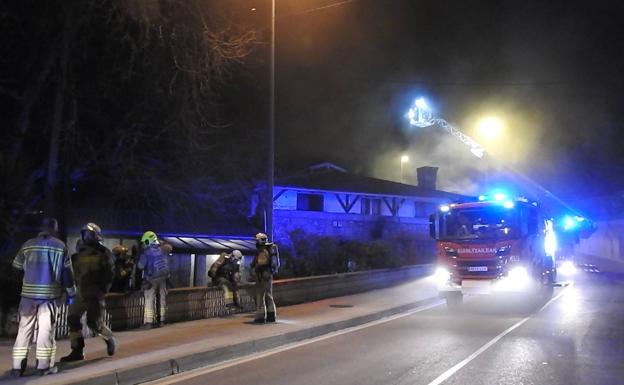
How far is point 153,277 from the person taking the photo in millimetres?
10469

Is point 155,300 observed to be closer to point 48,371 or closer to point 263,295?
point 263,295

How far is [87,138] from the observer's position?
14141mm

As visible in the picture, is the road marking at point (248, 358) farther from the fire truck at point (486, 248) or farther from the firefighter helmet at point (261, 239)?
the fire truck at point (486, 248)

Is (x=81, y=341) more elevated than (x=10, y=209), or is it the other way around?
(x=10, y=209)

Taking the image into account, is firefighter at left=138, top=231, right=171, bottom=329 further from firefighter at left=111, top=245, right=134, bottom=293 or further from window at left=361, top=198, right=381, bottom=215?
window at left=361, top=198, right=381, bottom=215

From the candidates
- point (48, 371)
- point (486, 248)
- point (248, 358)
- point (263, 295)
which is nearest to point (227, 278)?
point (263, 295)

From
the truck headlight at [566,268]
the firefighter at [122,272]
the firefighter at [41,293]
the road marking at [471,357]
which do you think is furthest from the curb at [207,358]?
the truck headlight at [566,268]

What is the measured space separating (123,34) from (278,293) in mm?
7194

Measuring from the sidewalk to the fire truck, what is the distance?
6.02 feet

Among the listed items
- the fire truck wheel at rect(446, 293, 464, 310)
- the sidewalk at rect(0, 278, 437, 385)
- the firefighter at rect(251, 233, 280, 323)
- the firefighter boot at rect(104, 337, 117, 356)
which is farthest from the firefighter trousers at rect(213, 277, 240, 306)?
the fire truck wheel at rect(446, 293, 464, 310)

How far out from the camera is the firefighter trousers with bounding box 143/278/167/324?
34.4 feet

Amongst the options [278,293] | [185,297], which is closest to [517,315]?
[278,293]

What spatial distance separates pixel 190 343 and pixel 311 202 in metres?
26.7

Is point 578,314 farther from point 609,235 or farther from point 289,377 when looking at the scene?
point 609,235
